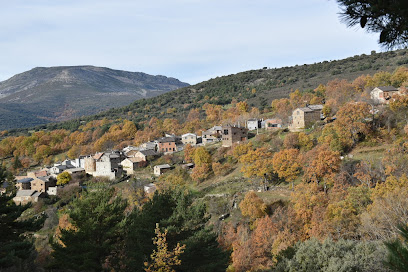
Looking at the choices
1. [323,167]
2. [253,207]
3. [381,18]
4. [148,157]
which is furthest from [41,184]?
[381,18]

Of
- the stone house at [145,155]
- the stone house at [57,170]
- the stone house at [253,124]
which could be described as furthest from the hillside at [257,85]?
the stone house at [57,170]

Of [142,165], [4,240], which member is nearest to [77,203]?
[4,240]

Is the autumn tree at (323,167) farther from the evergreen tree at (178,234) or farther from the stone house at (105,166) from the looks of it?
the stone house at (105,166)

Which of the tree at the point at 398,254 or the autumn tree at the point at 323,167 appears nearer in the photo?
the tree at the point at 398,254

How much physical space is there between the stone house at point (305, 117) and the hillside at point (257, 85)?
31.8 m

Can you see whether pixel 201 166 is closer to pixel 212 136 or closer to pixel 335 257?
pixel 212 136

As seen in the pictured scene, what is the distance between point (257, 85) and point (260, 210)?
99168 mm

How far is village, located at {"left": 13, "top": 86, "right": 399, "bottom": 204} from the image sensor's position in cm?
5553

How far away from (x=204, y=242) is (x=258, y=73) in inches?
5261

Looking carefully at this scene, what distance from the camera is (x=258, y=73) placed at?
14488 centimetres

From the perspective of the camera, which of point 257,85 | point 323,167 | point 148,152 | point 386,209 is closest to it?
point 386,209

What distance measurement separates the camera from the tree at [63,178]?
206 feet

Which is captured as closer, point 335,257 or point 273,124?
point 335,257

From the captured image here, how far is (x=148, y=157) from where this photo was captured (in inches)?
2680
